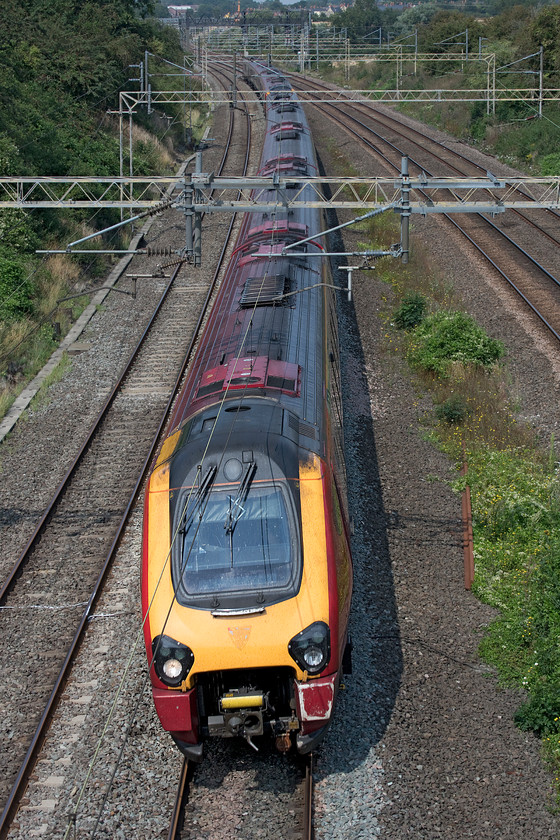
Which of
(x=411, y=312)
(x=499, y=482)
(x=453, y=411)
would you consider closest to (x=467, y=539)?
(x=499, y=482)

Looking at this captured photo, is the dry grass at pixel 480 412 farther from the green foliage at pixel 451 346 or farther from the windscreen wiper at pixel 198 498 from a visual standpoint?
the windscreen wiper at pixel 198 498

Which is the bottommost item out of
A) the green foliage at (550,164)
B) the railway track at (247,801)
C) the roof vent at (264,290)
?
the railway track at (247,801)

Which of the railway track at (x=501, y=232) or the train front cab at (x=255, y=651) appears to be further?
the railway track at (x=501, y=232)

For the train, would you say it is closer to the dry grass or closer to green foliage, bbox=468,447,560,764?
green foliage, bbox=468,447,560,764

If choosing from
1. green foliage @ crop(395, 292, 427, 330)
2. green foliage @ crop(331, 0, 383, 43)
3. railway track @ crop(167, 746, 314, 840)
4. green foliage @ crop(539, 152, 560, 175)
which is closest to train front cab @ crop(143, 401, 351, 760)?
railway track @ crop(167, 746, 314, 840)

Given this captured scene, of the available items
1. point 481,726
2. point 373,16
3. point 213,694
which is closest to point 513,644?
point 481,726

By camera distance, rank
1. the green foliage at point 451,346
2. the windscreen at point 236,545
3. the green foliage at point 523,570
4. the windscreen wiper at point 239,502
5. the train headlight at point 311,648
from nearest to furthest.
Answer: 1. the train headlight at point 311,648
2. the windscreen at point 236,545
3. the windscreen wiper at point 239,502
4. the green foliage at point 523,570
5. the green foliage at point 451,346

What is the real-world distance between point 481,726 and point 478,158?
3378 centimetres

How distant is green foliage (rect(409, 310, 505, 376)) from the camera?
19250mm

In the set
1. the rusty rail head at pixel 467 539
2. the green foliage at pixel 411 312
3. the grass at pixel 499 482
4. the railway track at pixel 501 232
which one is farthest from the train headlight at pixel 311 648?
the railway track at pixel 501 232

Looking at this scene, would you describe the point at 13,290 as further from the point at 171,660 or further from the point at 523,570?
the point at 171,660

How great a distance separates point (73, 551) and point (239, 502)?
17.3ft

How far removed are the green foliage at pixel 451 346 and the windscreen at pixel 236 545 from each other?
1055cm

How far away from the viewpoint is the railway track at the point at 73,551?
1038 centimetres
